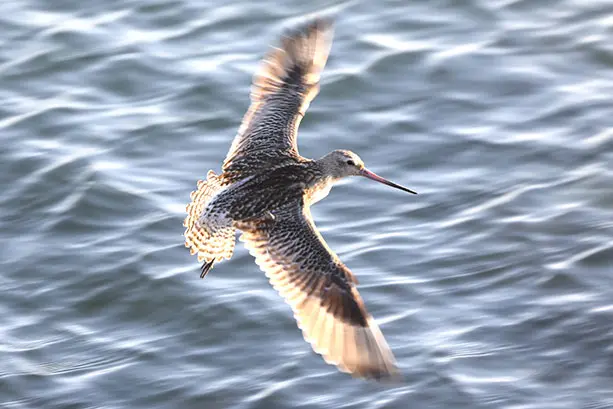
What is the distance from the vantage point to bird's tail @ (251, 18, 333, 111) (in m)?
7.72

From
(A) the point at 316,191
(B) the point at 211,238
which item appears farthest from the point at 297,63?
(B) the point at 211,238

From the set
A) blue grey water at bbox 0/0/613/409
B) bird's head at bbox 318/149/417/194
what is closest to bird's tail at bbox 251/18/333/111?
bird's head at bbox 318/149/417/194

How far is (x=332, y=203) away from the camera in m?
8.87

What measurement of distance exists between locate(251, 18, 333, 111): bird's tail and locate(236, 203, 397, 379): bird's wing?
51.2 inches

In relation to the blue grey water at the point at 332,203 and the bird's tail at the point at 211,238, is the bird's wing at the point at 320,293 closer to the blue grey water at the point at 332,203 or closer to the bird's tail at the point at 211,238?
the bird's tail at the point at 211,238

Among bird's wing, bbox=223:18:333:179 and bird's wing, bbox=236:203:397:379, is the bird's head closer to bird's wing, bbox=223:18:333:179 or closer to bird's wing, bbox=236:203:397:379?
bird's wing, bbox=223:18:333:179

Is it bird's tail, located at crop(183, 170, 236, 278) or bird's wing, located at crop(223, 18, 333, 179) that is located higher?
bird's wing, located at crop(223, 18, 333, 179)

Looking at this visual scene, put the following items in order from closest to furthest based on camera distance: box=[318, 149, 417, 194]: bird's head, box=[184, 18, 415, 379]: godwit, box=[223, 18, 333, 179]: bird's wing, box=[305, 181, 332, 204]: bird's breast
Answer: box=[184, 18, 415, 379]: godwit, box=[305, 181, 332, 204]: bird's breast, box=[318, 149, 417, 194]: bird's head, box=[223, 18, 333, 179]: bird's wing

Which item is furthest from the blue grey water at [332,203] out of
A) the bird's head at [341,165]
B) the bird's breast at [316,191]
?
the bird's breast at [316,191]

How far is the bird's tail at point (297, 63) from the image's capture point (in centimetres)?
772

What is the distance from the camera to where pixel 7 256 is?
858 centimetres

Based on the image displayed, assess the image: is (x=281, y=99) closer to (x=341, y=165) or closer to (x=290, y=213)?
(x=341, y=165)

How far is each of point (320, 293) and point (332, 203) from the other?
102 inches

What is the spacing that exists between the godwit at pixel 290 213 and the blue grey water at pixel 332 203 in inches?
41.5
